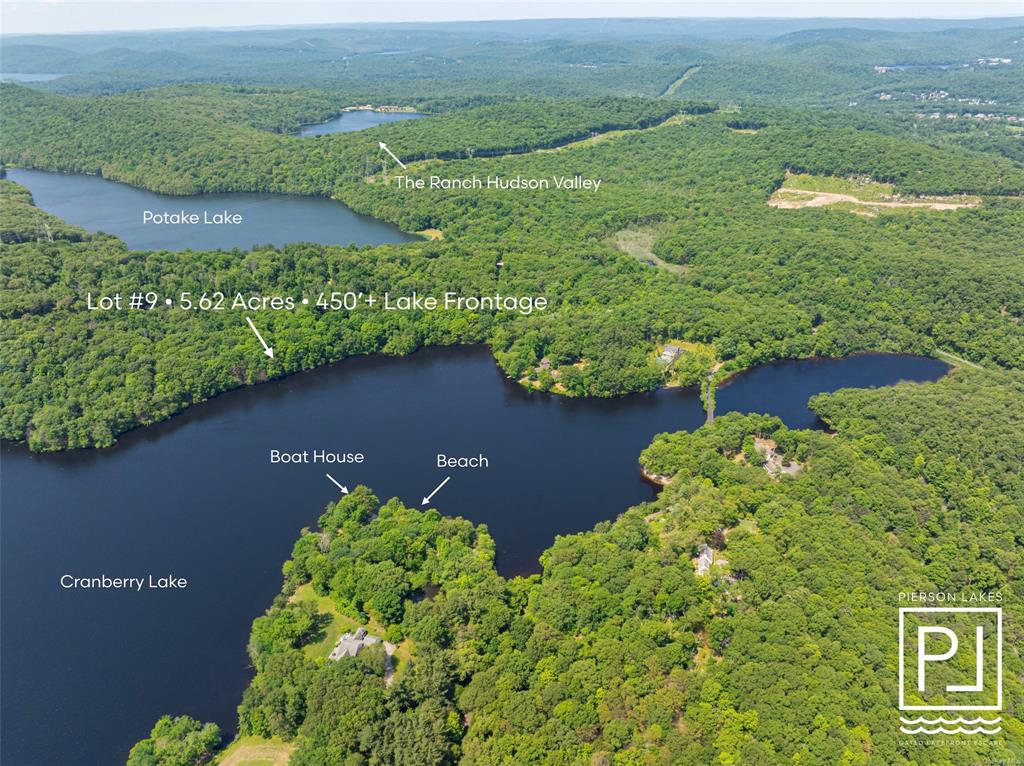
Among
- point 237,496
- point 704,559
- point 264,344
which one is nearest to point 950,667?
point 704,559

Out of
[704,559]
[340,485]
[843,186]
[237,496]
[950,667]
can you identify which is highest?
[843,186]

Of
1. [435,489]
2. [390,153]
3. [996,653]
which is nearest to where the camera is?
[996,653]

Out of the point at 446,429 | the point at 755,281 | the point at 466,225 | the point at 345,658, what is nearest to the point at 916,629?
the point at 345,658

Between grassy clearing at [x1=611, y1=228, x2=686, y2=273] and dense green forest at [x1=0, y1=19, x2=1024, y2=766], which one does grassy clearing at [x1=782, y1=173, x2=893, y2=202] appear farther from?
grassy clearing at [x1=611, y1=228, x2=686, y2=273]

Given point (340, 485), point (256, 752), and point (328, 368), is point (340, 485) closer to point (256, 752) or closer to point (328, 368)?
point (328, 368)

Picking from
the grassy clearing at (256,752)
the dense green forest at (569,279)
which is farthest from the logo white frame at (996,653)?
the dense green forest at (569,279)

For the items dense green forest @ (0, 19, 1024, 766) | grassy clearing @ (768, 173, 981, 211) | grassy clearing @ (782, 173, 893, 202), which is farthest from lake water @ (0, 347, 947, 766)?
grassy clearing @ (782, 173, 893, 202)
